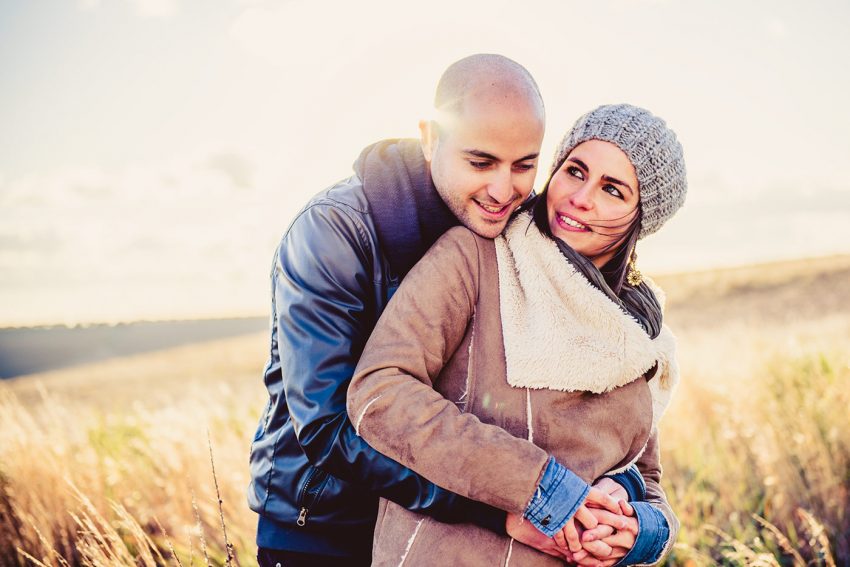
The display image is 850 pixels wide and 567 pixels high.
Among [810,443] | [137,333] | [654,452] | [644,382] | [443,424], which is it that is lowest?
[137,333]

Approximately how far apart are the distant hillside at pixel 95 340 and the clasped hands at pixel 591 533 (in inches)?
1300

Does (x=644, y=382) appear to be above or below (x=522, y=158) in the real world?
below

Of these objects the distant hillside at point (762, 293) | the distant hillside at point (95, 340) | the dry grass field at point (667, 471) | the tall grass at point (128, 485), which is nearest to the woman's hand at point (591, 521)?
the dry grass field at point (667, 471)

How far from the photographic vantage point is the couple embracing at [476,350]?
69.7 inches

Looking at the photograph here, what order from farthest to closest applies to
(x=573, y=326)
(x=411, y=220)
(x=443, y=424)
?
(x=411, y=220) < (x=573, y=326) < (x=443, y=424)

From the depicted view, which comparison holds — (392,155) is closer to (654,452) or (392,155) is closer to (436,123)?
(436,123)

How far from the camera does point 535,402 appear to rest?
1.87m

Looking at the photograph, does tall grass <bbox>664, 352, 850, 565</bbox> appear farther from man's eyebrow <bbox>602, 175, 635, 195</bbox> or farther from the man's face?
the man's face

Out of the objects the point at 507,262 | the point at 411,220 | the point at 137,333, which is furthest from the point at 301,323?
the point at 137,333

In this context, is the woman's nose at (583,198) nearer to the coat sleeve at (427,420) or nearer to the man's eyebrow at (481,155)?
the man's eyebrow at (481,155)

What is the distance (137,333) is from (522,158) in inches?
1723

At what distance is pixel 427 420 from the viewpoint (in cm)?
172

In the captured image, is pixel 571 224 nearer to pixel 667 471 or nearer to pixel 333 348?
pixel 333 348

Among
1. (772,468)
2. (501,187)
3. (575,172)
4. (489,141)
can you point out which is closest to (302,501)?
(501,187)
